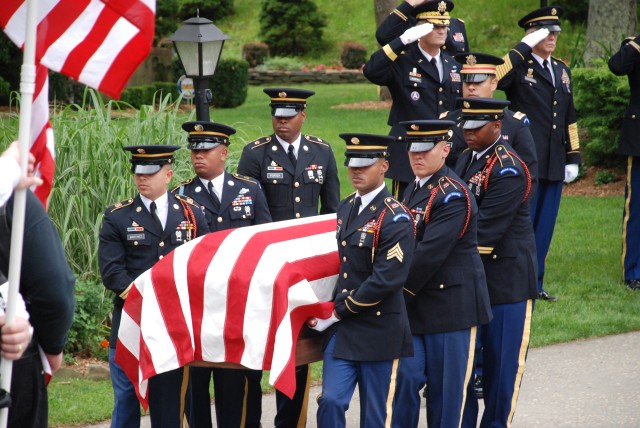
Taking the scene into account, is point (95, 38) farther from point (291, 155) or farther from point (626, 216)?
point (626, 216)

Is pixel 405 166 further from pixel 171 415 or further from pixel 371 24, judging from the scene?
pixel 371 24

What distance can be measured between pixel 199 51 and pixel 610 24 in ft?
29.5

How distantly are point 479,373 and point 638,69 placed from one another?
346 cm

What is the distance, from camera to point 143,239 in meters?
5.61

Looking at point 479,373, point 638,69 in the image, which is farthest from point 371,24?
point 479,373

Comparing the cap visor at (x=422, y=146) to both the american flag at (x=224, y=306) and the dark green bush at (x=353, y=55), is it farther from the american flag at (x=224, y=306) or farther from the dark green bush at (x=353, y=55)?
the dark green bush at (x=353, y=55)

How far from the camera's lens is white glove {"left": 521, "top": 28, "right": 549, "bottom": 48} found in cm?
781

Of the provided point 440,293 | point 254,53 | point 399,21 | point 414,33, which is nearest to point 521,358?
point 440,293

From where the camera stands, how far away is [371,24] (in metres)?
36.8

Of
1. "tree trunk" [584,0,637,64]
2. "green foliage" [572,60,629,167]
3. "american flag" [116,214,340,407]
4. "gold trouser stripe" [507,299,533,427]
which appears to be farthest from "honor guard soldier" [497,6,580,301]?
"tree trunk" [584,0,637,64]

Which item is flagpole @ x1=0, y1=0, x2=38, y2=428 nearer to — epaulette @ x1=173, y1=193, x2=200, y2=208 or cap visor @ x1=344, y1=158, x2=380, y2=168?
cap visor @ x1=344, y1=158, x2=380, y2=168

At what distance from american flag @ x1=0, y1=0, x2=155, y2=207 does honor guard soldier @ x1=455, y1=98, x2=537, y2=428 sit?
2363 mm

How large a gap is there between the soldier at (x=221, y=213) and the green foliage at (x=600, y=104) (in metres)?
6.98

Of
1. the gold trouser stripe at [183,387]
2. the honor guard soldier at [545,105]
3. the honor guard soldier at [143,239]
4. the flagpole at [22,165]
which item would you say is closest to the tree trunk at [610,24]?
the honor guard soldier at [545,105]
